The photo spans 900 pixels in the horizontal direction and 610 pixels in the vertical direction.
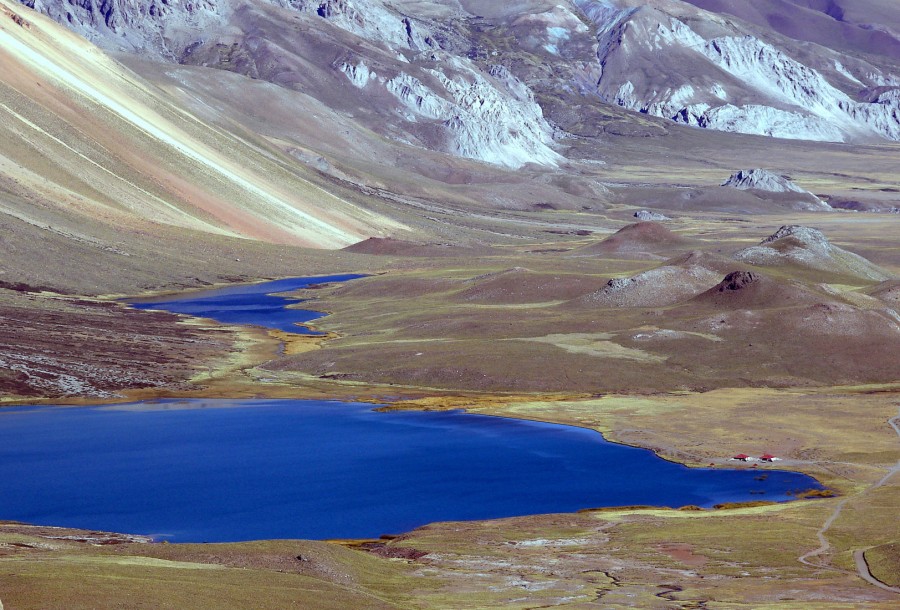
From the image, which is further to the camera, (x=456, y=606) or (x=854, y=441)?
(x=854, y=441)

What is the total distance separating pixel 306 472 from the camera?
262ft

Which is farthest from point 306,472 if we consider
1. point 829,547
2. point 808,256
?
point 808,256

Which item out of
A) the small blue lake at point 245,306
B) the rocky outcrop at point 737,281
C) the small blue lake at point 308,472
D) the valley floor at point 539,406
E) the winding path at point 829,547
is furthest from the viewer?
the small blue lake at point 245,306

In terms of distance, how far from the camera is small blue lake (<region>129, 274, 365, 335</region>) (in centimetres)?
14700

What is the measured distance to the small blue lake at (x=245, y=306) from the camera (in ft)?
482

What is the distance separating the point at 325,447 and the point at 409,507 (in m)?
17.9

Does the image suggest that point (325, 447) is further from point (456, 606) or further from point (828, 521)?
point (456, 606)

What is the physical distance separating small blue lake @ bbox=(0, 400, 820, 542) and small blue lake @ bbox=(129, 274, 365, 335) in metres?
45.2

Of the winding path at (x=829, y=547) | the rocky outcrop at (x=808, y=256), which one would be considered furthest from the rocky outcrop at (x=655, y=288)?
the winding path at (x=829, y=547)

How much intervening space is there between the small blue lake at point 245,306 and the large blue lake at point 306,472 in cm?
4471

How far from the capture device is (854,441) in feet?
279

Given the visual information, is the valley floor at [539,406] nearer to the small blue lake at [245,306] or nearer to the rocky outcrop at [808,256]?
the rocky outcrop at [808,256]

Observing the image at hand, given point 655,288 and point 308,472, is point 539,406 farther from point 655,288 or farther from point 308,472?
point 655,288

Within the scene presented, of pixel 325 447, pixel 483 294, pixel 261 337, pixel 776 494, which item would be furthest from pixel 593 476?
pixel 483 294
